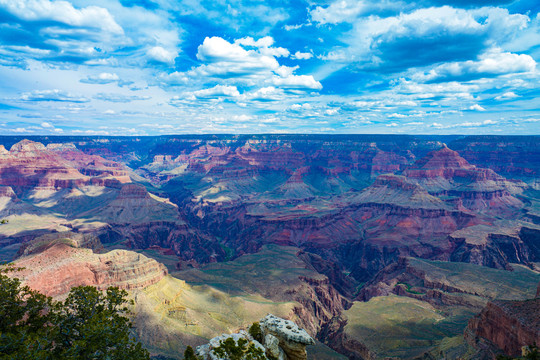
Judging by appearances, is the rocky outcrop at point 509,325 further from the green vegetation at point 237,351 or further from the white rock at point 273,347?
the green vegetation at point 237,351

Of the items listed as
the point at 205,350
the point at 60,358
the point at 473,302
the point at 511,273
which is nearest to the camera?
the point at 60,358

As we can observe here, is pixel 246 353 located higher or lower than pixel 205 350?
higher

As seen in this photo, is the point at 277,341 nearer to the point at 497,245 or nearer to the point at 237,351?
the point at 237,351

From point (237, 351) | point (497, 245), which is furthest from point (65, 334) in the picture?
point (497, 245)

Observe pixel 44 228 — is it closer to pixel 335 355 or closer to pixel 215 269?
pixel 215 269

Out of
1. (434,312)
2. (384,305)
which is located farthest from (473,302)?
(384,305)

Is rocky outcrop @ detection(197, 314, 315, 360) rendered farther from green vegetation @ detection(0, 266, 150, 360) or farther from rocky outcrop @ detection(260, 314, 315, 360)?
green vegetation @ detection(0, 266, 150, 360)
